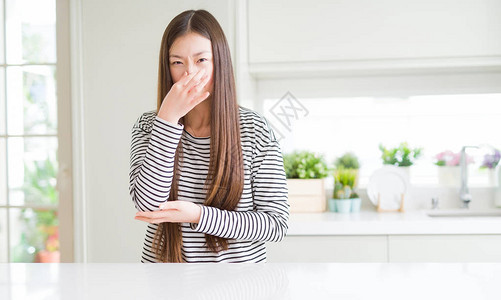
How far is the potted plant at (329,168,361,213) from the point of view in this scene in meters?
2.61

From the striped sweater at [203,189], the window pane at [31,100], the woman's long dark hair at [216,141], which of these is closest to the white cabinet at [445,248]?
the striped sweater at [203,189]

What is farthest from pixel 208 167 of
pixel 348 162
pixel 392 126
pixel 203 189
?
pixel 392 126

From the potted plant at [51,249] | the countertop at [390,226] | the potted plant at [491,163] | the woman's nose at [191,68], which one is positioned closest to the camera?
the woman's nose at [191,68]

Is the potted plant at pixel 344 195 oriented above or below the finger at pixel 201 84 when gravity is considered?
below

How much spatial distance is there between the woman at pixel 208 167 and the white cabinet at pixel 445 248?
1054 mm

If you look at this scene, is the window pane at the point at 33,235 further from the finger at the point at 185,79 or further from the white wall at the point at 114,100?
the finger at the point at 185,79

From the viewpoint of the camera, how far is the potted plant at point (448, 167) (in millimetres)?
2891

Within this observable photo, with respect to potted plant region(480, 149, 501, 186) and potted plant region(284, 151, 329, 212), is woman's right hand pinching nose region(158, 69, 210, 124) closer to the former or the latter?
potted plant region(284, 151, 329, 212)

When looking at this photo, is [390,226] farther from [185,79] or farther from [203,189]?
[185,79]

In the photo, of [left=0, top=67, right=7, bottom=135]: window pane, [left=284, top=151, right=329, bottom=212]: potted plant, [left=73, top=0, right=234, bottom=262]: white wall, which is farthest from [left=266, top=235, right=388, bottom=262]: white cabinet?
[left=0, top=67, right=7, bottom=135]: window pane

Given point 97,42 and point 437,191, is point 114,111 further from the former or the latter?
point 437,191

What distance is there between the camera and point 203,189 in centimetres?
135

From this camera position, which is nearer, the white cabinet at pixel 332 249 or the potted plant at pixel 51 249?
the white cabinet at pixel 332 249

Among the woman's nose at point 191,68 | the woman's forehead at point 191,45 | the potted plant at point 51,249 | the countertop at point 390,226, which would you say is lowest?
the potted plant at point 51,249
